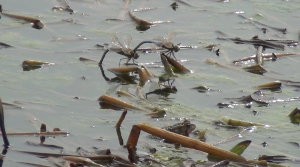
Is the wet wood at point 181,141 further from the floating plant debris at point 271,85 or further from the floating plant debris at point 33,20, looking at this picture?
the floating plant debris at point 33,20

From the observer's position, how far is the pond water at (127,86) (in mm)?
3359

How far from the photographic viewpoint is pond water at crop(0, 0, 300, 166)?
3.36 m

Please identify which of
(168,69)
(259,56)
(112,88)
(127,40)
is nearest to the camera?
(112,88)

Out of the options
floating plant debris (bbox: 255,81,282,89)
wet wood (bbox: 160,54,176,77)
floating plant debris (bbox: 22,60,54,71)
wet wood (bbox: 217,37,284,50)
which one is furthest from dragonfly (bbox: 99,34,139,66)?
wet wood (bbox: 217,37,284,50)

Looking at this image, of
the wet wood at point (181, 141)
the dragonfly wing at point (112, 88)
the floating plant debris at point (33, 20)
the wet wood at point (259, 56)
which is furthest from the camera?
the floating plant debris at point (33, 20)

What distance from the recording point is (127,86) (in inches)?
164

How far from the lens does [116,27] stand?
5.21m

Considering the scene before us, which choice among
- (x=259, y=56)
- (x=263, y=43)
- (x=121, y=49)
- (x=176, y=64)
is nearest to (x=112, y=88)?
(x=121, y=49)

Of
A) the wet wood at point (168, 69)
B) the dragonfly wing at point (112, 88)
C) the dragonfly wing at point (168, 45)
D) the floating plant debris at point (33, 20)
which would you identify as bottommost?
the floating plant debris at point (33, 20)

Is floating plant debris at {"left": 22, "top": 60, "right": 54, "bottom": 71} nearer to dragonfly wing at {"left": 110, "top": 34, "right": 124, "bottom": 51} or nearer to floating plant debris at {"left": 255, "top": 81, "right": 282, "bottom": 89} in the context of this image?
dragonfly wing at {"left": 110, "top": 34, "right": 124, "bottom": 51}

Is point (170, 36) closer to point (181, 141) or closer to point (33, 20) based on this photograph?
point (33, 20)

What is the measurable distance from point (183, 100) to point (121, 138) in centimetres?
76

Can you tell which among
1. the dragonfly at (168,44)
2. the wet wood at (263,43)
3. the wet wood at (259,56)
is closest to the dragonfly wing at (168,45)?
the dragonfly at (168,44)

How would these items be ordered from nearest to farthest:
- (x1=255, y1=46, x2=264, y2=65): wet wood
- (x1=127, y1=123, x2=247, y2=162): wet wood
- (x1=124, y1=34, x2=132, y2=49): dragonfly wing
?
1. (x1=127, y1=123, x2=247, y2=162): wet wood
2. (x1=124, y1=34, x2=132, y2=49): dragonfly wing
3. (x1=255, y1=46, x2=264, y2=65): wet wood
